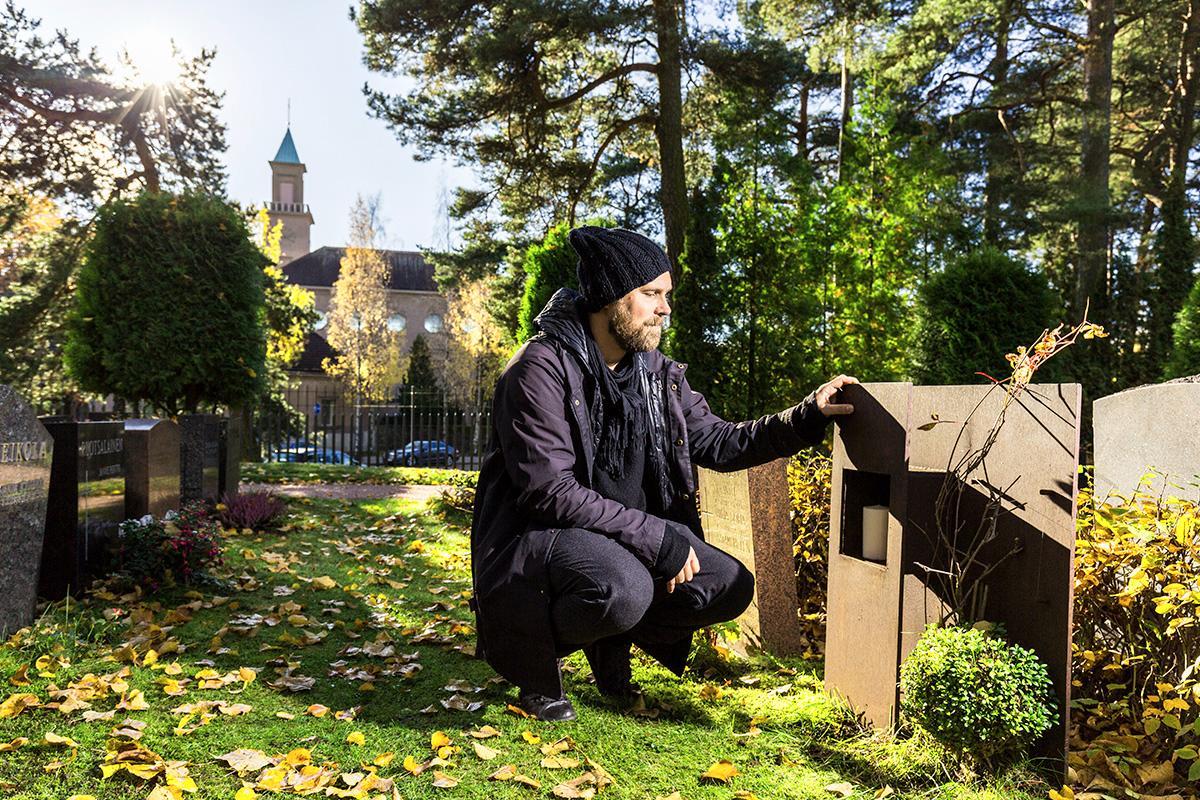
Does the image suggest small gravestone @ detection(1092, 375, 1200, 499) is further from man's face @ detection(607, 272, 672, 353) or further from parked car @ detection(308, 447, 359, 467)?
parked car @ detection(308, 447, 359, 467)

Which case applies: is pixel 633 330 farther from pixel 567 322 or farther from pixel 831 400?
pixel 831 400

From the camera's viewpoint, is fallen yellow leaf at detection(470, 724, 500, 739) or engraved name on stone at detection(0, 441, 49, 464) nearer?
fallen yellow leaf at detection(470, 724, 500, 739)

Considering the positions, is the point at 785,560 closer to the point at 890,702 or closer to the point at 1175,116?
the point at 890,702

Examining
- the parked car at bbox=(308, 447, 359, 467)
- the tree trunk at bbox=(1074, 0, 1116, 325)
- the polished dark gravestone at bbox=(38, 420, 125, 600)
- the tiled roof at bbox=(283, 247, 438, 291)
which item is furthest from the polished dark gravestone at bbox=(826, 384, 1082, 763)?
the tiled roof at bbox=(283, 247, 438, 291)

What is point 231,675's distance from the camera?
3.76m

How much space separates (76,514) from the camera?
530cm

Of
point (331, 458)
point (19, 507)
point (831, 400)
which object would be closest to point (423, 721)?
point (831, 400)

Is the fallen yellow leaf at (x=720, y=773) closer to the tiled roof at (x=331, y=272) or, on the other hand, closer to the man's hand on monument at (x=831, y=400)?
the man's hand on monument at (x=831, y=400)

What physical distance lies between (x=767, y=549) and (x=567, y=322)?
1727 mm

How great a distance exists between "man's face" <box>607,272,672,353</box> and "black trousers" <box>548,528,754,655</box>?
0.75 meters

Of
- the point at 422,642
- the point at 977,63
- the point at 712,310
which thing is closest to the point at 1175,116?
the point at 977,63

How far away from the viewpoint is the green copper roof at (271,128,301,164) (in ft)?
246

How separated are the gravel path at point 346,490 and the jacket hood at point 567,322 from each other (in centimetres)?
790

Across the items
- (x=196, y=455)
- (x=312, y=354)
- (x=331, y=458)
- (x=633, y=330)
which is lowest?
(x=331, y=458)
